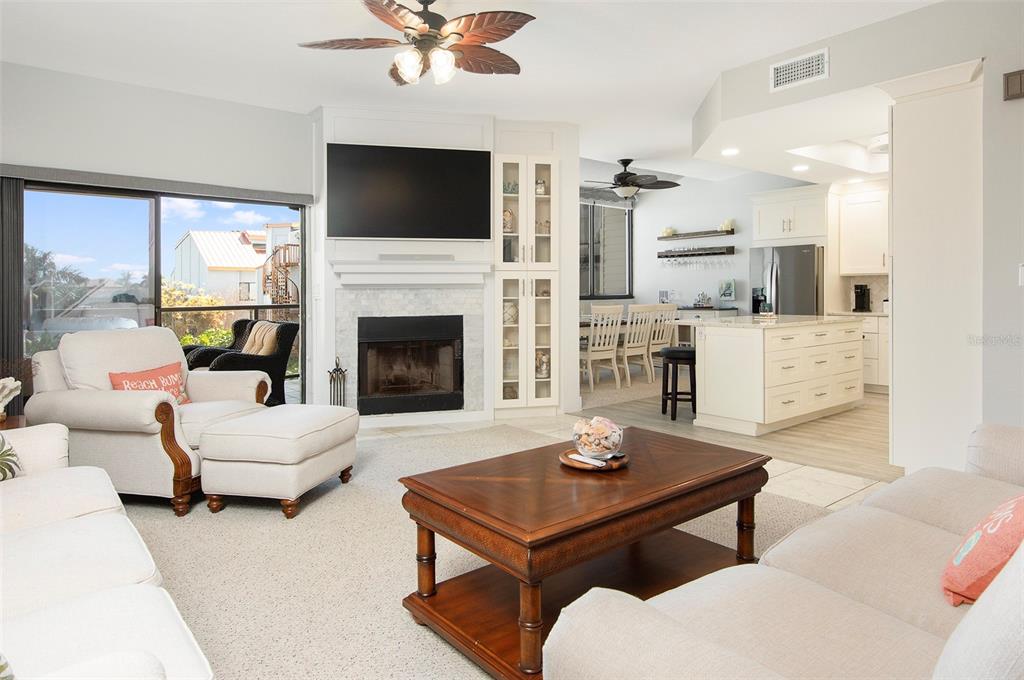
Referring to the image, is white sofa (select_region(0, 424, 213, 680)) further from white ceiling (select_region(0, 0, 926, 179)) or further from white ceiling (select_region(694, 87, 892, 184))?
white ceiling (select_region(694, 87, 892, 184))

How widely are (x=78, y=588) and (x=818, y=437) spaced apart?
474 centimetres

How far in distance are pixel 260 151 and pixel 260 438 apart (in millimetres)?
3087

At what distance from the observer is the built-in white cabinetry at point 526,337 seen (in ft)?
18.9

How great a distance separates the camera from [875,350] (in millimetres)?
7051

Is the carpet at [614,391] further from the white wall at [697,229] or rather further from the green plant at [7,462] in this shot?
the green plant at [7,462]

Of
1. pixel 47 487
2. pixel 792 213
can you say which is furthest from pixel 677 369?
pixel 47 487

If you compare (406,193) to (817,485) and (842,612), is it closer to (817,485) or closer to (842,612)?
(817,485)

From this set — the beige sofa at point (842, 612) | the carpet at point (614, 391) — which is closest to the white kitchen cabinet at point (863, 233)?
the carpet at point (614, 391)

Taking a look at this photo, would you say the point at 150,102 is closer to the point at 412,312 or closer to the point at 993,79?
the point at 412,312

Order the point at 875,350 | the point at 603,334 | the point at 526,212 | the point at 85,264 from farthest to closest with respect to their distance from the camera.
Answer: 1. the point at 603,334
2. the point at 875,350
3. the point at 526,212
4. the point at 85,264

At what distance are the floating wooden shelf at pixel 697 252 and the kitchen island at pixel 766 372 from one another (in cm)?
319

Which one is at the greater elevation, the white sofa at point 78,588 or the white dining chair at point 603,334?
the white dining chair at point 603,334

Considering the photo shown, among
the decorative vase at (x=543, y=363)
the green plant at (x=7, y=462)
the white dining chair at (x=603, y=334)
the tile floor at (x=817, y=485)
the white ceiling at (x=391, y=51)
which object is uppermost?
the white ceiling at (x=391, y=51)

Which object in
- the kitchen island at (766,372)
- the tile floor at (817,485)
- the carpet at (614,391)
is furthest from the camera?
the carpet at (614,391)
